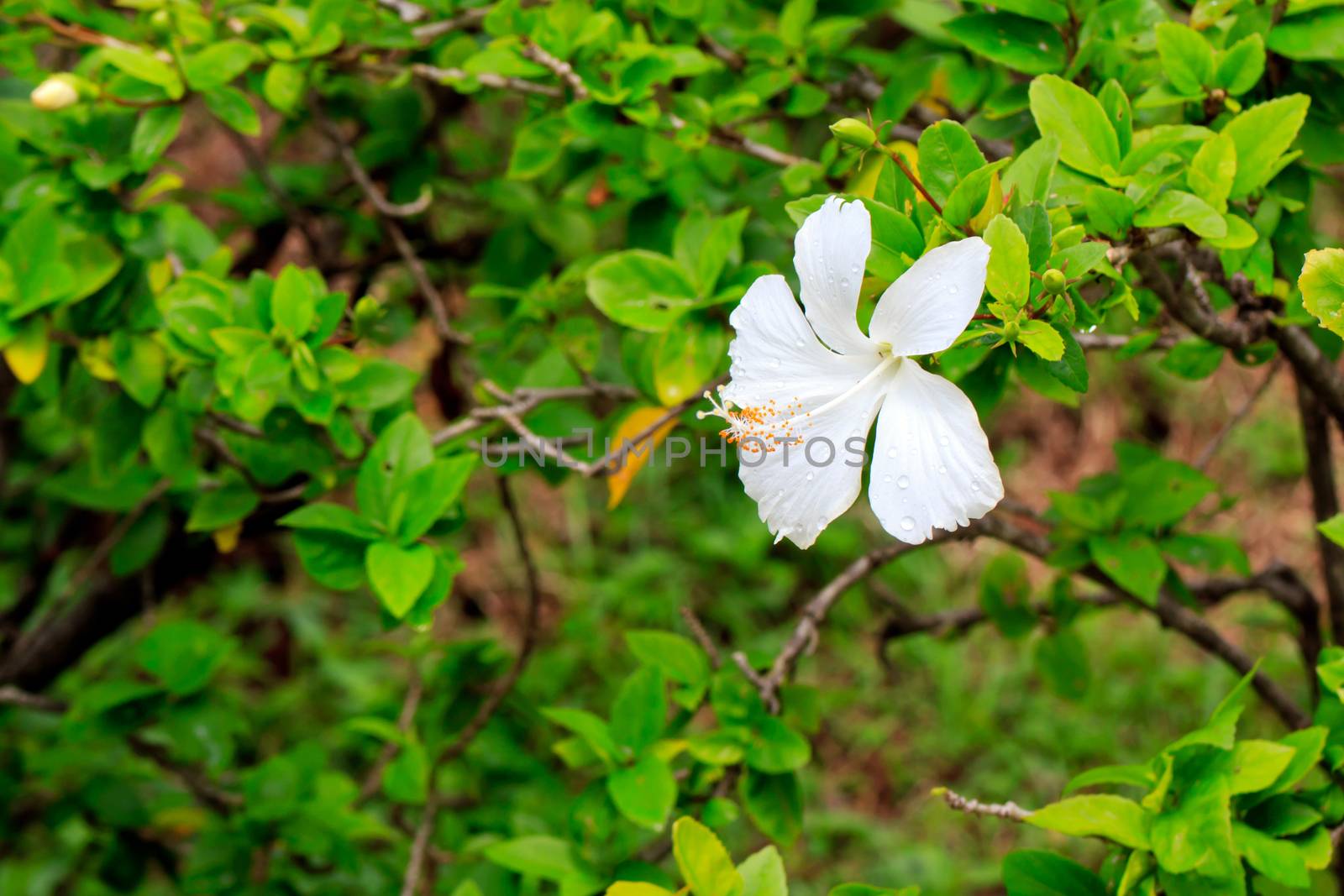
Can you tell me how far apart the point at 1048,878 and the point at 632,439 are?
→ 0.62 m

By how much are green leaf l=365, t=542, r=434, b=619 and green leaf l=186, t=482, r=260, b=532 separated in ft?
1.09

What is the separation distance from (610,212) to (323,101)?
1.71 ft

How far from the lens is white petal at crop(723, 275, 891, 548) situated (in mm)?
998

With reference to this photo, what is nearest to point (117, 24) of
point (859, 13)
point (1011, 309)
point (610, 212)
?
point (610, 212)

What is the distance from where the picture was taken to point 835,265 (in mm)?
916

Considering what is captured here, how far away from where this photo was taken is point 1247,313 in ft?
3.97

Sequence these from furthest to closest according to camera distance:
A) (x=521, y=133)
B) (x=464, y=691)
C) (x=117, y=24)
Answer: (x=464, y=691) → (x=117, y=24) → (x=521, y=133)

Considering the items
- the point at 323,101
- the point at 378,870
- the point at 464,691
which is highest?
the point at 323,101

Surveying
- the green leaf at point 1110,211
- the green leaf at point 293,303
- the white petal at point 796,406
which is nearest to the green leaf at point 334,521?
the green leaf at point 293,303

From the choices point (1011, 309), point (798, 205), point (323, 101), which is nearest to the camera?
point (1011, 309)

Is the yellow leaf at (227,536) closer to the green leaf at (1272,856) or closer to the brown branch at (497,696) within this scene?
the brown branch at (497,696)

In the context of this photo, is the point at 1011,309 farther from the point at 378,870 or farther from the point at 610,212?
the point at 378,870

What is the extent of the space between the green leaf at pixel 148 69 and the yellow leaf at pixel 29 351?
1.05ft

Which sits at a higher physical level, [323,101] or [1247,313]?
[1247,313]
